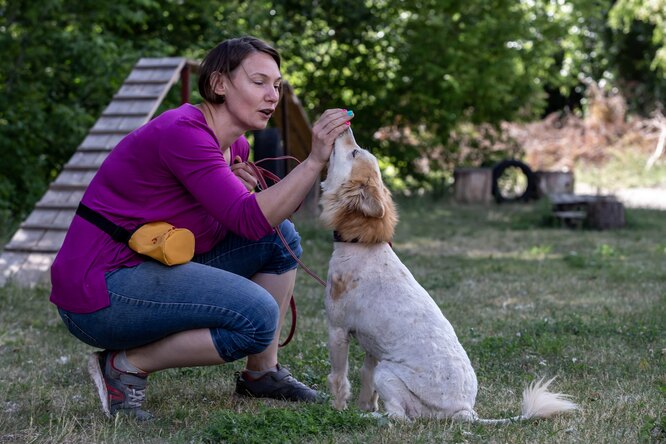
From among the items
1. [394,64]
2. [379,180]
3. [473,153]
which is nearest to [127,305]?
[379,180]

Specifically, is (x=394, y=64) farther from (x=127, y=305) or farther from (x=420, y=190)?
(x=127, y=305)

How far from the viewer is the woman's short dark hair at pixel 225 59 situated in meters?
3.70

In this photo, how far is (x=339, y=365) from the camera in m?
3.76

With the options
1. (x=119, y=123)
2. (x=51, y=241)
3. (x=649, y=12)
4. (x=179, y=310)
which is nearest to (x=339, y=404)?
(x=179, y=310)

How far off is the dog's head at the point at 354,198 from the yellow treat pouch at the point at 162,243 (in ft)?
2.00

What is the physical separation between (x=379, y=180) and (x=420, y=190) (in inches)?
555

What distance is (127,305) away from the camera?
11.6 feet

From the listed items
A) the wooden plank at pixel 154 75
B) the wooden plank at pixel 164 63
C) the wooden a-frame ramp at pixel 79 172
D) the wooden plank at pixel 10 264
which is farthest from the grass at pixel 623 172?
the wooden plank at pixel 10 264

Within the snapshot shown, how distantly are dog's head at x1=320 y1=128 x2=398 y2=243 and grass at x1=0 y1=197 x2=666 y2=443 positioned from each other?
2.48 ft

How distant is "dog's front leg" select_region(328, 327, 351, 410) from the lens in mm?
3750

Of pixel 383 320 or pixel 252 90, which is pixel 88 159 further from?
pixel 383 320

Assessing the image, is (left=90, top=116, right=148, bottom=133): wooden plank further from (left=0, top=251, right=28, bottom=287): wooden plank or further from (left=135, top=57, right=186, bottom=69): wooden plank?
(left=0, top=251, right=28, bottom=287): wooden plank

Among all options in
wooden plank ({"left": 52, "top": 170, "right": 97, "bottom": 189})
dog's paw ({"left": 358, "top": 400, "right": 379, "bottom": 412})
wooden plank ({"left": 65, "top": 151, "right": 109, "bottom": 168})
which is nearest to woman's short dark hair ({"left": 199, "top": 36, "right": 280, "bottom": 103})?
dog's paw ({"left": 358, "top": 400, "right": 379, "bottom": 412})

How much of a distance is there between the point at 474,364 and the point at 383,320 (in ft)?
4.42
